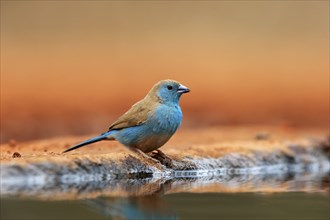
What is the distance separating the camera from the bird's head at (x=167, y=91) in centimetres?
941

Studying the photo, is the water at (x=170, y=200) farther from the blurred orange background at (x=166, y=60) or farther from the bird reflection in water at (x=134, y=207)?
the blurred orange background at (x=166, y=60)

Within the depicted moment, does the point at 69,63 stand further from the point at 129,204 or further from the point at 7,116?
the point at 129,204

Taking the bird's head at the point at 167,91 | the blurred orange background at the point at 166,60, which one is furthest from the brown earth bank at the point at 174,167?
the blurred orange background at the point at 166,60

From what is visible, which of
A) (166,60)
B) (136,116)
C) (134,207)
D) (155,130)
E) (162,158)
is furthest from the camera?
(166,60)

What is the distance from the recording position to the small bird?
9.06 meters

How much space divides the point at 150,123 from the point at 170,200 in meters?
1.54

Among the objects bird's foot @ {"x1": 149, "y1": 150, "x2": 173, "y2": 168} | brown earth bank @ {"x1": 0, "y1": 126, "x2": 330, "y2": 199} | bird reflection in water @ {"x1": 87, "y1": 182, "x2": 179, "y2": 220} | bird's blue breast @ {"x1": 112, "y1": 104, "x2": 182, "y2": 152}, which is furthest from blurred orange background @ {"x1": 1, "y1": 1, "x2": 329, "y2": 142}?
bird reflection in water @ {"x1": 87, "y1": 182, "x2": 179, "y2": 220}

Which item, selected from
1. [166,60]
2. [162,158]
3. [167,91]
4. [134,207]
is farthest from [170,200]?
[166,60]

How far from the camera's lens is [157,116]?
9.09 meters

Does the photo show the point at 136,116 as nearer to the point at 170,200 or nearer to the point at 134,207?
the point at 170,200

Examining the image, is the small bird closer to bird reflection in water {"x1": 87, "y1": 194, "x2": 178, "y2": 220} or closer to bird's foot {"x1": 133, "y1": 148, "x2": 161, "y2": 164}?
bird's foot {"x1": 133, "y1": 148, "x2": 161, "y2": 164}

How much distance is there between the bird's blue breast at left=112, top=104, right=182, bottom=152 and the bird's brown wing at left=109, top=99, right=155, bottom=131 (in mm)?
42

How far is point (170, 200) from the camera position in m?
7.66

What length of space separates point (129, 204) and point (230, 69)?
12.4 meters
